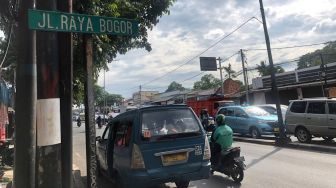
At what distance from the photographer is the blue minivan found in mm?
7398

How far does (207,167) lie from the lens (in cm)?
793

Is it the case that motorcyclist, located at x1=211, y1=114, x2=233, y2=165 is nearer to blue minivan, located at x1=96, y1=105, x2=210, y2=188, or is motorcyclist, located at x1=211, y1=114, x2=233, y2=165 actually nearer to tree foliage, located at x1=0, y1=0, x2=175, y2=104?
blue minivan, located at x1=96, y1=105, x2=210, y2=188

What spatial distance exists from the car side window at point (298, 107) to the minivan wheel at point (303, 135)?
2.52 feet

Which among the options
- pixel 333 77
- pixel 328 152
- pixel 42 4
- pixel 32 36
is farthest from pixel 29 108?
pixel 333 77

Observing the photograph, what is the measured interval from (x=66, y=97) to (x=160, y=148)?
298 cm

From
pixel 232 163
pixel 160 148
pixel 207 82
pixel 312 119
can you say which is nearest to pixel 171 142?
pixel 160 148

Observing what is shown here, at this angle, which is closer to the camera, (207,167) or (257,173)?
(207,167)

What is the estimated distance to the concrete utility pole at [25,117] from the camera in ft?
15.7

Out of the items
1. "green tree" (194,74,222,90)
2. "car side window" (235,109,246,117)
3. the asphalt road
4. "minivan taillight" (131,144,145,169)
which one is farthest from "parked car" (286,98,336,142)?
"green tree" (194,74,222,90)

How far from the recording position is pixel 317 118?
1611 centimetres

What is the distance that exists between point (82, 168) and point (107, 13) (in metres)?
5.89

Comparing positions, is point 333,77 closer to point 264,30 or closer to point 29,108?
point 264,30

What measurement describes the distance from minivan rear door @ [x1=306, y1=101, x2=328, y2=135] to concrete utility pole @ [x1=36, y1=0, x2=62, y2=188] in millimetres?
13380

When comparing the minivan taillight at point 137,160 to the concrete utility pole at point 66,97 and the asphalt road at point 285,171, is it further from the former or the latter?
the concrete utility pole at point 66,97
